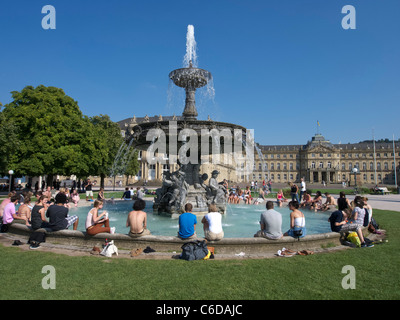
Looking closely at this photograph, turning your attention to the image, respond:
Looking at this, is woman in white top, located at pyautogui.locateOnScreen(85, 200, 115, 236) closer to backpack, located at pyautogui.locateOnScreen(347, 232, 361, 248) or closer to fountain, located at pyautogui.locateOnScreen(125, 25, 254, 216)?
fountain, located at pyautogui.locateOnScreen(125, 25, 254, 216)

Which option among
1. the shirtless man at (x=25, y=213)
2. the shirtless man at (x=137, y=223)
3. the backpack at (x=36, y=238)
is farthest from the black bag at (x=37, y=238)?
the shirtless man at (x=137, y=223)

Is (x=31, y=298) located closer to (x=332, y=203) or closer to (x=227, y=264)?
(x=227, y=264)

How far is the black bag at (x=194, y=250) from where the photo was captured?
589 centimetres

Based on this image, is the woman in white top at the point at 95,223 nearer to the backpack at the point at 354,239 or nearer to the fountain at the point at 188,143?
the fountain at the point at 188,143

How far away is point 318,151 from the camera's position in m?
120

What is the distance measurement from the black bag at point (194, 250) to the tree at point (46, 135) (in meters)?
24.4

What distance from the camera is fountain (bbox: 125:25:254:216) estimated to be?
11.5 meters

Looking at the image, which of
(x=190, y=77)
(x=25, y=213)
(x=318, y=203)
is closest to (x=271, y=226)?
(x=25, y=213)

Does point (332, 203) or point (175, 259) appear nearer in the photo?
point (175, 259)

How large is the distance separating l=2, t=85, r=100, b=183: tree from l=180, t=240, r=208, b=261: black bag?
24.4m

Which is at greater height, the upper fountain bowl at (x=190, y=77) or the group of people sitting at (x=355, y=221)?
the upper fountain bowl at (x=190, y=77)

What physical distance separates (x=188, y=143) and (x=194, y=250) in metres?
6.87
